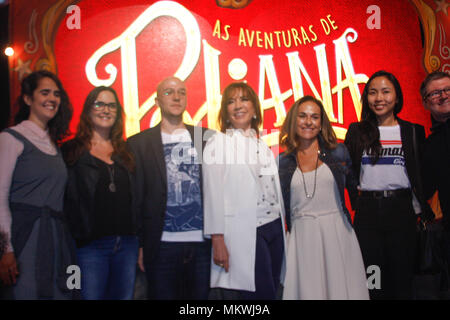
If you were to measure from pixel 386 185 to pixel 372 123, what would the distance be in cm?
54

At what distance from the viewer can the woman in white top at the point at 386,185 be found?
120 inches

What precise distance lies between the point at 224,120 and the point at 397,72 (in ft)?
5.99

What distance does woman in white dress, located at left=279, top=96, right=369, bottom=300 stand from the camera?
2.89m

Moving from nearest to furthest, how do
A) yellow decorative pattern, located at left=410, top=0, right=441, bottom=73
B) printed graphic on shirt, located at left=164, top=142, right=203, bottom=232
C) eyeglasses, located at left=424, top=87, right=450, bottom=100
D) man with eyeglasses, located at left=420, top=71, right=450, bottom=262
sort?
printed graphic on shirt, located at left=164, top=142, right=203, bottom=232 → man with eyeglasses, located at left=420, top=71, right=450, bottom=262 → eyeglasses, located at left=424, top=87, right=450, bottom=100 → yellow decorative pattern, located at left=410, top=0, right=441, bottom=73

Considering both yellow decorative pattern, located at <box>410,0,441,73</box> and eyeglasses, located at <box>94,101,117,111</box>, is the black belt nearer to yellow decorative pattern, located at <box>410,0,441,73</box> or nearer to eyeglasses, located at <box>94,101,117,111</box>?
yellow decorative pattern, located at <box>410,0,441,73</box>

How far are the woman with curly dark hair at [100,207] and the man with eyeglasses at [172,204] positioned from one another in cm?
11

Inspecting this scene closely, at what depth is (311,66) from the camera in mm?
3680

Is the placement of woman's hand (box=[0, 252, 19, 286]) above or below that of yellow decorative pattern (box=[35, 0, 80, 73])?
below

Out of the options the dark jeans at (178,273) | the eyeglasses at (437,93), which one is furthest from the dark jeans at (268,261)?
the eyeglasses at (437,93)

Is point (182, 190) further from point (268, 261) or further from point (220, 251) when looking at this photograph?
point (268, 261)

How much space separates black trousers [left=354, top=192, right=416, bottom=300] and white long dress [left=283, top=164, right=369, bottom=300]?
18 centimetres

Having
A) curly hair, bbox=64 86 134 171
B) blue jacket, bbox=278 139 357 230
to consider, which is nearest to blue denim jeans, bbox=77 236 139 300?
curly hair, bbox=64 86 134 171

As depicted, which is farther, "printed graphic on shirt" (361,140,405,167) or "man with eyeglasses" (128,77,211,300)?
"printed graphic on shirt" (361,140,405,167)
